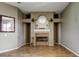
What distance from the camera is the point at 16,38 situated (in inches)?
281

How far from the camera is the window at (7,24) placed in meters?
6.06

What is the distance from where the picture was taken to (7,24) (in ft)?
21.2

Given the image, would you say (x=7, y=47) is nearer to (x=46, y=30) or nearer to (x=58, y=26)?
(x=46, y=30)

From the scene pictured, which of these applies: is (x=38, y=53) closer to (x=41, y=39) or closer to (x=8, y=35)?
(x=8, y=35)

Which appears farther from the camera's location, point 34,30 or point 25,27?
point 25,27

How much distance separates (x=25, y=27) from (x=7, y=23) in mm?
3213

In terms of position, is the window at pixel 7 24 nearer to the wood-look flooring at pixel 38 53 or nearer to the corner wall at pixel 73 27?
the wood-look flooring at pixel 38 53

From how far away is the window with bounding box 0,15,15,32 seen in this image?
6.06 metres

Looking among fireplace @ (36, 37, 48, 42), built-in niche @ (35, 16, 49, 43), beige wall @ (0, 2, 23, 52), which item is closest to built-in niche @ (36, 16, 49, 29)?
built-in niche @ (35, 16, 49, 43)

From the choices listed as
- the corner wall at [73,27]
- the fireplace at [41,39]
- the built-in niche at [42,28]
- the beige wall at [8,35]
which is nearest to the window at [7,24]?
the beige wall at [8,35]

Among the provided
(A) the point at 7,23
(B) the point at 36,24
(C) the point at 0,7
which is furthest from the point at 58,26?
(C) the point at 0,7

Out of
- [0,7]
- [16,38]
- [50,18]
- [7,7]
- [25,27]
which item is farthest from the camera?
[25,27]

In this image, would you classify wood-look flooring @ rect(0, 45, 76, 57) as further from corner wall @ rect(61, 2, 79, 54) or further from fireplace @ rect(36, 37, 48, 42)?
fireplace @ rect(36, 37, 48, 42)

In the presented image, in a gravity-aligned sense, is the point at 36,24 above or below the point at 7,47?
above
